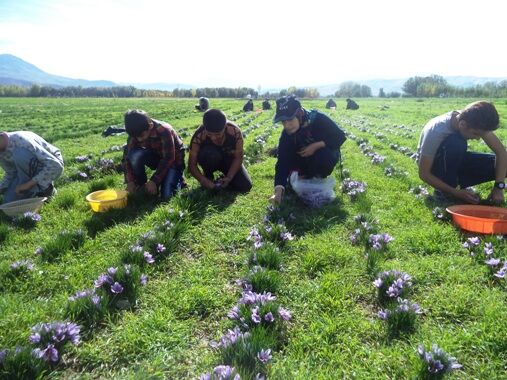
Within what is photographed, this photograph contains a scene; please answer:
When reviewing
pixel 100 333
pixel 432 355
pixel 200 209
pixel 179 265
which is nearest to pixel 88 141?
pixel 200 209

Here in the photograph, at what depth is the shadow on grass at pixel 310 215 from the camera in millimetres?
6316

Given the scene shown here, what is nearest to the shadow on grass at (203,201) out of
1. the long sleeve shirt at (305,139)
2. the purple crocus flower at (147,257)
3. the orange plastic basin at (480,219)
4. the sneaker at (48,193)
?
the long sleeve shirt at (305,139)

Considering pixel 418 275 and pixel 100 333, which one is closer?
pixel 100 333

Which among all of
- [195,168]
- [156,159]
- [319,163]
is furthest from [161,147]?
[319,163]

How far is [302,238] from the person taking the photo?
231 inches

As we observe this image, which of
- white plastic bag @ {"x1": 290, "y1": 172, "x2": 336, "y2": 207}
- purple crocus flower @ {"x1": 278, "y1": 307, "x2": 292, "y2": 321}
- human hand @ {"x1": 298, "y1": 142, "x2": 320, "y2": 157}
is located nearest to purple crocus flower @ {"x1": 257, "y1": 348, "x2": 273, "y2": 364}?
purple crocus flower @ {"x1": 278, "y1": 307, "x2": 292, "y2": 321}

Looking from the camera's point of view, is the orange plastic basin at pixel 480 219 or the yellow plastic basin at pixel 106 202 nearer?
the orange plastic basin at pixel 480 219

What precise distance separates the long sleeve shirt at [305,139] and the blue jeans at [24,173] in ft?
16.3

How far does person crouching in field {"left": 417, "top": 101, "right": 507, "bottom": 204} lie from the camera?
20.1 feet

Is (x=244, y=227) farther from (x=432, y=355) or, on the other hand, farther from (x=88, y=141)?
(x=88, y=141)

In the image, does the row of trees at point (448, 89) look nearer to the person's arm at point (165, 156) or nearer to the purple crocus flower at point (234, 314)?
the person's arm at point (165, 156)

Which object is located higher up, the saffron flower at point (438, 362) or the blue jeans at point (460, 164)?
the blue jeans at point (460, 164)

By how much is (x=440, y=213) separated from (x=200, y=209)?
4269 mm

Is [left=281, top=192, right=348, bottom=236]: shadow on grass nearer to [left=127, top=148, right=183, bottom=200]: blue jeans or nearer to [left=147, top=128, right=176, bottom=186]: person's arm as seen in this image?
[left=127, top=148, right=183, bottom=200]: blue jeans
